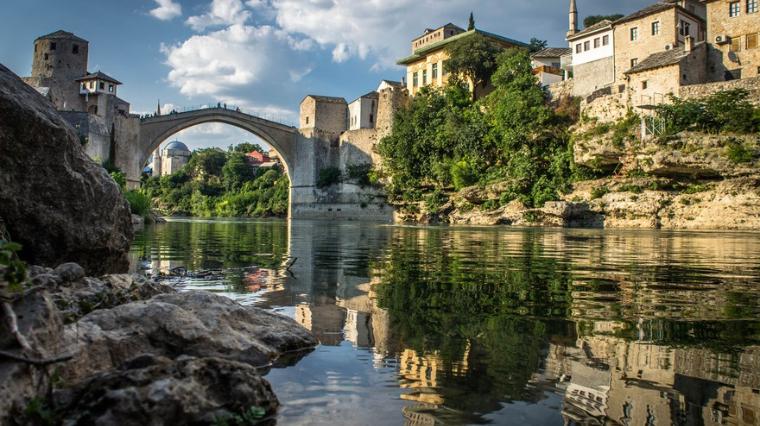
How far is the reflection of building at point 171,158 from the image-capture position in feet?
376

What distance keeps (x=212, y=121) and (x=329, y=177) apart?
46.9 ft

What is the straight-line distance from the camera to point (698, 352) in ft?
13.1

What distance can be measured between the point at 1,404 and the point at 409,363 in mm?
2387

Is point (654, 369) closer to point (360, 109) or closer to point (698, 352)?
point (698, 352)

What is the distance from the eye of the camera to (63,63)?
56844 millimetres

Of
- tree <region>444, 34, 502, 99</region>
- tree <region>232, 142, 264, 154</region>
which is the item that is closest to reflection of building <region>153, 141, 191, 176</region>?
tree <region>232, 142, 264, 154</region>

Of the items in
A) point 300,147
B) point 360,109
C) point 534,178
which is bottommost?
point 534,178

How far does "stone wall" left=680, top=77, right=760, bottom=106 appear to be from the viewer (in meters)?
30.0

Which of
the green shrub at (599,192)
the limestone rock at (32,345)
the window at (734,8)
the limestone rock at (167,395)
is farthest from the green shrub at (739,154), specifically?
the limestone rock at (32,345)

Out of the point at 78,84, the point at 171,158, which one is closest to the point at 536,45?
the point at 78,84

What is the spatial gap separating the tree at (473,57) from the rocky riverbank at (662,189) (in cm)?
1884

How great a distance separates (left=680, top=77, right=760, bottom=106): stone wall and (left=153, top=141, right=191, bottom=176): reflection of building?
9925 cm

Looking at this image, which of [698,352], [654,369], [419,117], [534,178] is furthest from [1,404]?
[419,117]

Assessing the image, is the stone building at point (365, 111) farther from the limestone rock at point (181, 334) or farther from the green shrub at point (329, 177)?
the limestone rock at point (181, 334)
